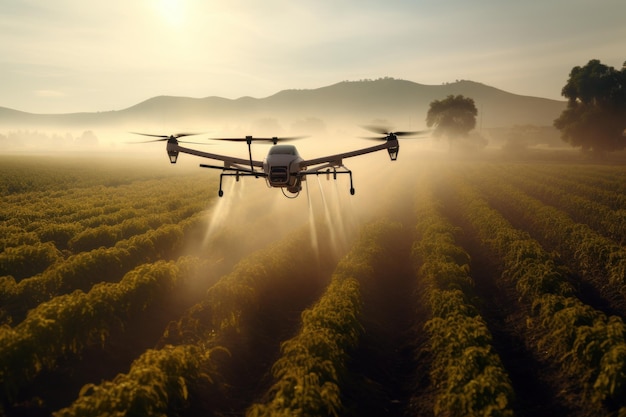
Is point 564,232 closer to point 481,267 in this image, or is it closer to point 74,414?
point 481,267

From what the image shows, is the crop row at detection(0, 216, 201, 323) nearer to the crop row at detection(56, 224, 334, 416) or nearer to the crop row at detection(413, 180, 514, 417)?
the crop row at detection(56, 224, 334, 416)

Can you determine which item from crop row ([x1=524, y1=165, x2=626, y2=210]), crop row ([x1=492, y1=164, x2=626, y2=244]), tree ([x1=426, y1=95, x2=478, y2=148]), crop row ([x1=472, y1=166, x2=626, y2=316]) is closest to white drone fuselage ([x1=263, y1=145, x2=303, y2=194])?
crop row ([x1=472, y1=166, x2=626, y2=316])

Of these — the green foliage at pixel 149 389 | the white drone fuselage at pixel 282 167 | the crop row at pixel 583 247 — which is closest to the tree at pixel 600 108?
the crop row at pixel 583 247

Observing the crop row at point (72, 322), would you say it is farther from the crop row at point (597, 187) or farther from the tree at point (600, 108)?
the tree at point (600, 108)

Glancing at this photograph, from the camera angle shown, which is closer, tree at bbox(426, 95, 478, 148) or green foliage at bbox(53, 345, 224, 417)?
green foliage at bbox(53, 345, 224, 417)

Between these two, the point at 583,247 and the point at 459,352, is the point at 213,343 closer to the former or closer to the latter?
the point at 459,352

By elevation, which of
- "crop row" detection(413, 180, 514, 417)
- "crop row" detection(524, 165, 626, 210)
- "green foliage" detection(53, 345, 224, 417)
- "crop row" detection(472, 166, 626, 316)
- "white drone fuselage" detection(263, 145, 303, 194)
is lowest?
"crop row" detection(524, 165, 626, 210)

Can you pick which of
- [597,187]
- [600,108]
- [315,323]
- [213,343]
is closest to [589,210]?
[597,187]
